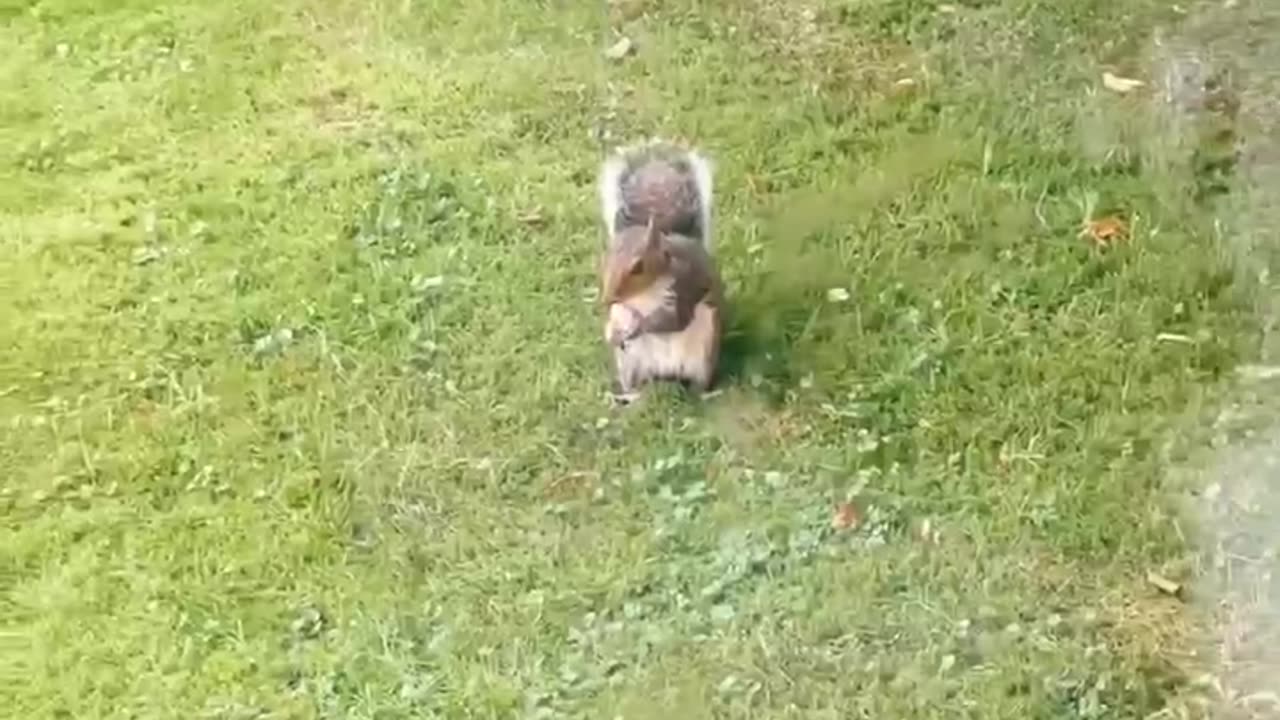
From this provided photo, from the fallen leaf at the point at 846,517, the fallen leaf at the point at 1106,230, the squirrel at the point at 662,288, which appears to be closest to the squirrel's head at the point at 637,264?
the squirrel at the point at 662,288

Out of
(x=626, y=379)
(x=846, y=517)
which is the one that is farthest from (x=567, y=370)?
(x=846, y=517)

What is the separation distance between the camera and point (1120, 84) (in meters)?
2.34

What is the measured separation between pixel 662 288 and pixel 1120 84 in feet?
2.26

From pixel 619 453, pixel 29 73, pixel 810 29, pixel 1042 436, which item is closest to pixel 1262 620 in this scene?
pixel 1042 436

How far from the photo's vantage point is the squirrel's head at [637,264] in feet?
6.28

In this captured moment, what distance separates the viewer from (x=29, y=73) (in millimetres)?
2594

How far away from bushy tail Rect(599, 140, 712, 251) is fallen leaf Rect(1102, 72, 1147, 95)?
506 millimetres

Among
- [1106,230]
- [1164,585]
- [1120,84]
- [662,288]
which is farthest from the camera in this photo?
[1120,84]

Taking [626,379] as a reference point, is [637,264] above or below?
above

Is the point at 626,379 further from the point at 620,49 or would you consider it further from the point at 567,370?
the point at 620,49

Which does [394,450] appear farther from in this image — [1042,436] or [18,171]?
[18,171]

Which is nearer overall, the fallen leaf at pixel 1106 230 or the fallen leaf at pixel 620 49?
the fallen leaf at pixel 1106 230

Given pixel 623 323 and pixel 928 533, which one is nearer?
pixel 928 533

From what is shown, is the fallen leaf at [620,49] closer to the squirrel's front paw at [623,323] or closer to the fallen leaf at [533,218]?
the fallen leaf at [533,218]
